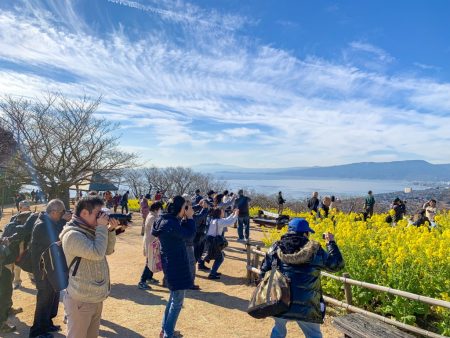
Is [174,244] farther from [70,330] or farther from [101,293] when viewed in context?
[70,330]

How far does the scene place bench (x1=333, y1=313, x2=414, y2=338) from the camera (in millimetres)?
3914

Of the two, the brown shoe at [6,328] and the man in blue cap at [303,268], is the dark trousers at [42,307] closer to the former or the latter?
the brown shoe at [6,328]

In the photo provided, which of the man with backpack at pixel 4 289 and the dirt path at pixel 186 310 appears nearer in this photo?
the man with backpack at pixel 4 289

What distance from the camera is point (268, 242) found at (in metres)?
8.79

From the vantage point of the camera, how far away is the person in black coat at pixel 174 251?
430 centimetres

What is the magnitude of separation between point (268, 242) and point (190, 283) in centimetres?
467

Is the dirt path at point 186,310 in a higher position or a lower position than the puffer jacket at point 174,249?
lower


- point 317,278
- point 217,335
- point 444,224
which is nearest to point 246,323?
point 217,335

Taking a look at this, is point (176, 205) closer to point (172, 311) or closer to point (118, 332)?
point (172, 311)

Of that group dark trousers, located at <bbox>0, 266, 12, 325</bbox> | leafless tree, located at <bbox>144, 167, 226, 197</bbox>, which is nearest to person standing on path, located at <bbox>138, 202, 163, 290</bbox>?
dark trousers, located at <bbox>0, 266, 12, 325</bbox>

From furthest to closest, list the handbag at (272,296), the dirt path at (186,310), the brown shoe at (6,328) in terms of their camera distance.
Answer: the dirt path at (186,310) < the brown shoe at (6,328) < the handbag at (272,296)

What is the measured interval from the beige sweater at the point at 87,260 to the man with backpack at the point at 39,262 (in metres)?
1.85

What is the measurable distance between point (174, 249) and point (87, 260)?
1.31 metres

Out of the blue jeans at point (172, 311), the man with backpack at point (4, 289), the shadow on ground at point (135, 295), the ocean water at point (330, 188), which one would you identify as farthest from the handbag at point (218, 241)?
the ocean water at point (330, 188)
